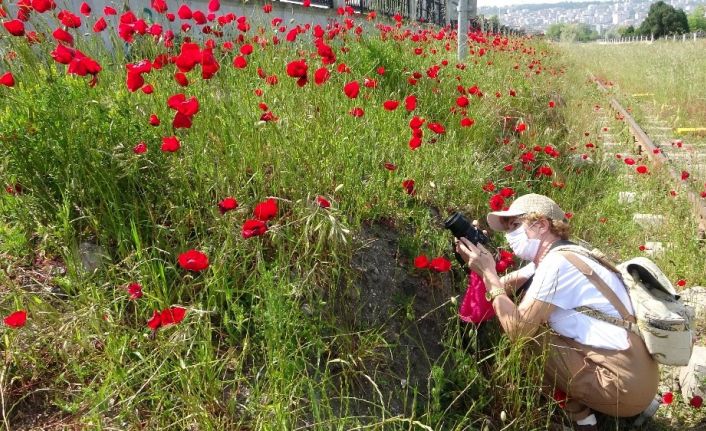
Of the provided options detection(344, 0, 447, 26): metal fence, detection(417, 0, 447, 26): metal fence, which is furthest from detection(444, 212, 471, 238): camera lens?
detection(417, 0, 447, 26): metal fence

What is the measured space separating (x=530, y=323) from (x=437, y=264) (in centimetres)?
56

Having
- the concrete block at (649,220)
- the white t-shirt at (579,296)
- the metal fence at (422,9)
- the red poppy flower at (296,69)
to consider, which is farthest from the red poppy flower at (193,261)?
the metal fence at (422,9)

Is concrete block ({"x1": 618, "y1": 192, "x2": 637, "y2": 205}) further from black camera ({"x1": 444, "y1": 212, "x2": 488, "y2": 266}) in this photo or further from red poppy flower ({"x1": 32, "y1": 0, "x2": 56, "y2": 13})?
red poppy flower ({"x1": 32, "y1": 0, "x2": 56, "y2": 13})

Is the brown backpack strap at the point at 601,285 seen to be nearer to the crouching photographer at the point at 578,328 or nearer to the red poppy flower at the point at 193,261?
the crouching photographer at the point at 578,328

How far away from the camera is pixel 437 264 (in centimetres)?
214

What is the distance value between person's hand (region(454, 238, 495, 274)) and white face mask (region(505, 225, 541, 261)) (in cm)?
21

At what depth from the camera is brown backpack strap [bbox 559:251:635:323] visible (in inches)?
95.6

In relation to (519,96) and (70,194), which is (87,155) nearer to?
(70,194)

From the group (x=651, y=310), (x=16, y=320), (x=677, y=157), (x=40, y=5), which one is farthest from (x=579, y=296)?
(x=677, y=157)

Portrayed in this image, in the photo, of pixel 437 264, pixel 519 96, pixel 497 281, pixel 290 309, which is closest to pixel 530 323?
pixel 497 281

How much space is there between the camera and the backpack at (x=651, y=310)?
92.2 inches

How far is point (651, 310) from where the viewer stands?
2369 millimetres

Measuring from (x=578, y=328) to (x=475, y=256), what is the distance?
0.54m

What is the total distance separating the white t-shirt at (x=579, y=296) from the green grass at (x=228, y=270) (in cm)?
29
